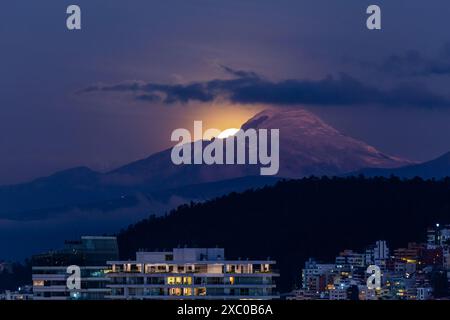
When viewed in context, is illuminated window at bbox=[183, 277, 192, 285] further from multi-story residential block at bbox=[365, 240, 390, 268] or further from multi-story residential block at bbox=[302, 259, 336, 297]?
multi-story residential block at bbox=[365, 240, 390, 268]

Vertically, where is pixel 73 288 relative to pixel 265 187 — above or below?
below

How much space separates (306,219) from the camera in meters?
86.2

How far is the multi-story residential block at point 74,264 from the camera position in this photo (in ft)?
185

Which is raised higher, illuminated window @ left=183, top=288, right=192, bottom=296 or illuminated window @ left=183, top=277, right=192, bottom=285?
illuminated window @ left=183, top=277, right=192, bottom=285

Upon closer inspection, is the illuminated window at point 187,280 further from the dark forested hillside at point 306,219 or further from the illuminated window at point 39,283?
the dark forested hillside at point 306,219

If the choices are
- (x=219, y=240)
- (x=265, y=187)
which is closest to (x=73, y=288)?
(x=219, y=240)

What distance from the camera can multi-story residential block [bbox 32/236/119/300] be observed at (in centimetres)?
5631

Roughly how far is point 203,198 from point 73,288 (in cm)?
3950

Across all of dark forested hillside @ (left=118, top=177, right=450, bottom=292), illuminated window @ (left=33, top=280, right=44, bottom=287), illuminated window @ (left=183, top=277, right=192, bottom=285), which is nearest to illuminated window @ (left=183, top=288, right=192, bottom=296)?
illuminated window @ (left=183, top=277, right=192, bottom=285)

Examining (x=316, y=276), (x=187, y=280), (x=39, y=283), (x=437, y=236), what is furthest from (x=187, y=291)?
(x=437, y=236)

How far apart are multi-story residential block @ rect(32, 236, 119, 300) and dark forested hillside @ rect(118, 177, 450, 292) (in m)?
12.8
